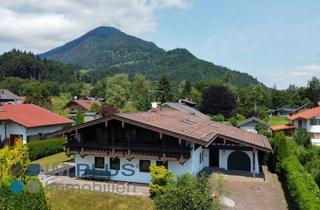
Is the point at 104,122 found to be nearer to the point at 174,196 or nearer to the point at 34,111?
the point at 174,196

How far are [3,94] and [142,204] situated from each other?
8441 cm

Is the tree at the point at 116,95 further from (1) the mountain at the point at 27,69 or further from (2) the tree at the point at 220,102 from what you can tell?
(1) the mountain at the point at 27,69

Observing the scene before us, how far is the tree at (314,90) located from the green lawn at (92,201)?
89.0 m

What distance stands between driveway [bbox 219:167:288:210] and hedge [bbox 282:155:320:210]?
1.17m

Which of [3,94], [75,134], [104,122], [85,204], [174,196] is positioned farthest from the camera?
[3,94]

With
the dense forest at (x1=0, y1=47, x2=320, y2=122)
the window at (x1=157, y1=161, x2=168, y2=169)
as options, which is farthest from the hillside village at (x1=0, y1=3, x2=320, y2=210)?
the dense forest at (x1=0, y1=47, x2=320, y2=122)

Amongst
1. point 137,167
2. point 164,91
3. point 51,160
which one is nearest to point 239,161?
point 137,167

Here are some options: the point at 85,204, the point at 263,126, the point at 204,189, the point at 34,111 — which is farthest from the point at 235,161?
the point at 263,126

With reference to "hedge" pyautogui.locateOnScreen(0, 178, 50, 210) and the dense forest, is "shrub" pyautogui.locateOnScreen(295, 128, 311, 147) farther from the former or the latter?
"hedge" pyautogui.locateOnScreen(0, 178, 50, 210)

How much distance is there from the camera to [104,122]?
23625 mm

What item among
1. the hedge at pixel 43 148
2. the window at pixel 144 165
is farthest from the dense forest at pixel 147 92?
the window at pixel 144 165

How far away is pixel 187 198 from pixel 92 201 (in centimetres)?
859

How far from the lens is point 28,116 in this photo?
120 feet

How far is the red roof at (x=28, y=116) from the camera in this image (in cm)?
3400
